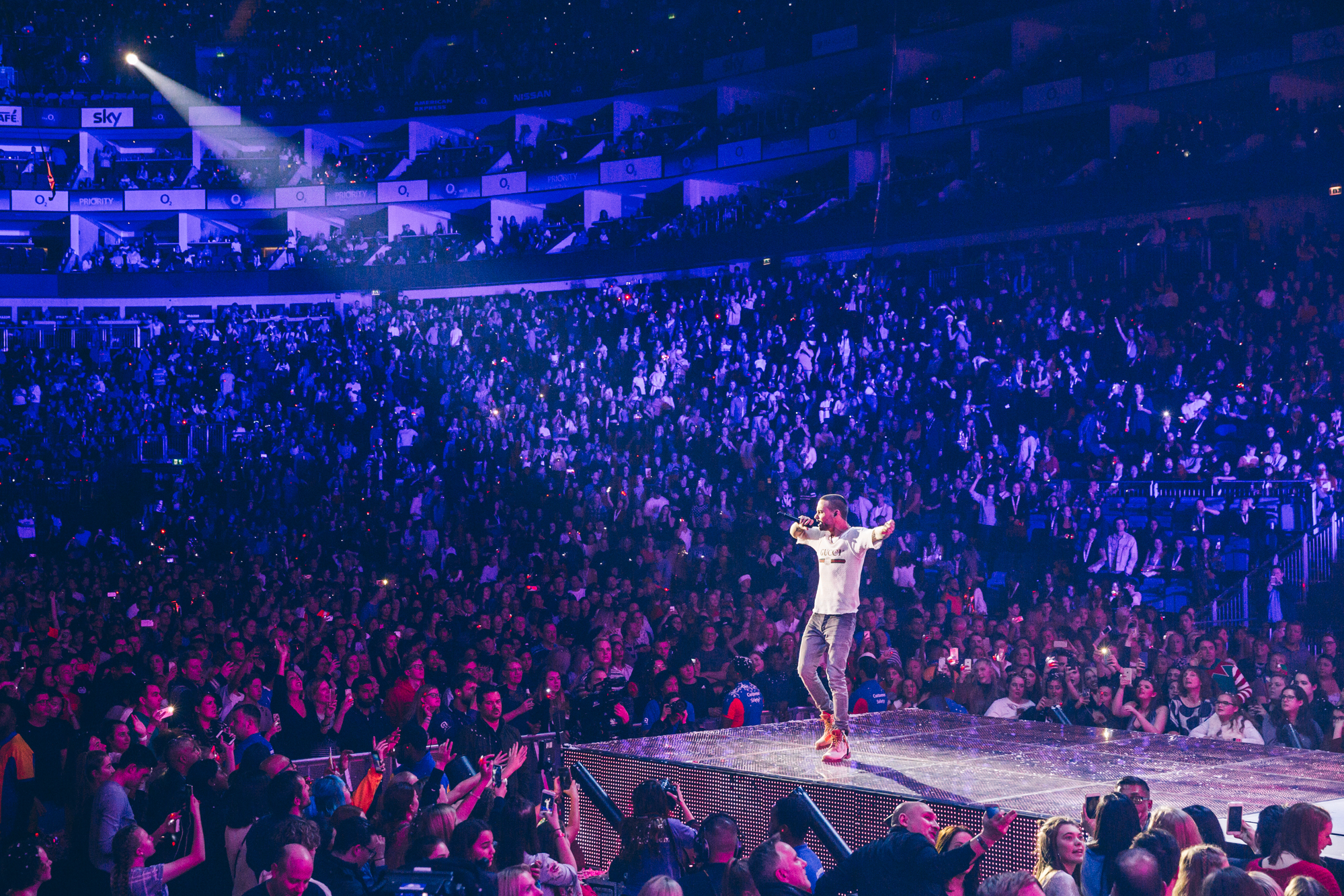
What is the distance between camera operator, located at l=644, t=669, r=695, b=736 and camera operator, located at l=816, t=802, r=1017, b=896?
170 inches

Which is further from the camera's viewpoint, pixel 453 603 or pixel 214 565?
pixel 214 565

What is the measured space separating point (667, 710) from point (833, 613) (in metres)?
2.23

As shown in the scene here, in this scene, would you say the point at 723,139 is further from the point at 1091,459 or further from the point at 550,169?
the point at 1091,459

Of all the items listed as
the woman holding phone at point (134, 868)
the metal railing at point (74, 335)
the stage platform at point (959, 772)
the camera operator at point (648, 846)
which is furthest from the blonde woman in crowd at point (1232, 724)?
the metal railing at point (74, 335)

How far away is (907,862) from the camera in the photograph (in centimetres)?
519

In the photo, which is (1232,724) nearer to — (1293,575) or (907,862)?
(907,862)

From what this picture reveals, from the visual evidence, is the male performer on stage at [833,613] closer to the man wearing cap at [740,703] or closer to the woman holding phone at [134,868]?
the man wearing cap at [740,703]

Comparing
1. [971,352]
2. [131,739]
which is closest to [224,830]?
[131,739]

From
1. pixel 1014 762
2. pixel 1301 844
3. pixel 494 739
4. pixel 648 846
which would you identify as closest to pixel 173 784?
pixel 494 739

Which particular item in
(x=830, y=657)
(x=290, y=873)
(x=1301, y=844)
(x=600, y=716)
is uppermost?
(x=830, y=657)

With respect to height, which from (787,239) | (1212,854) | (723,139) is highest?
(723,139)

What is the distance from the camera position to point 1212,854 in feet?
13.8

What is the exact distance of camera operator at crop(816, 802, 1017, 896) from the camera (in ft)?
16.9

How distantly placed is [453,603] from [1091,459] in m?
8.37
